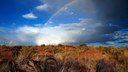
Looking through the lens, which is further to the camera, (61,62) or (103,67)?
(61,62)

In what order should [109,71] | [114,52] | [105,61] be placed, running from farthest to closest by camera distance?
[114,52] → [105,61] → [109,71]

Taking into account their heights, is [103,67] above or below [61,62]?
below

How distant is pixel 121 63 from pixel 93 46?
731cm

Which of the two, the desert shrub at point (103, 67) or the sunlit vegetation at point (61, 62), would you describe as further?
the sunlit vegetation at point (61, 62)

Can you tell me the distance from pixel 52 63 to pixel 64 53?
7.93ft

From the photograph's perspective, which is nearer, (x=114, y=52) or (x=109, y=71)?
(x=109, y=71)

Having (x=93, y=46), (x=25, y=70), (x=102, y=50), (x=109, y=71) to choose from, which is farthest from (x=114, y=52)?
(x=25, y=70)

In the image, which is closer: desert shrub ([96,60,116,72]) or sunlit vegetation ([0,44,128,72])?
desert shrub ([96,60,116,72])

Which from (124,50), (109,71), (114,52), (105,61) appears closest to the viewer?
(109,71)

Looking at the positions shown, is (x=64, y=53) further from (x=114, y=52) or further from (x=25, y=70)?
(x=114, y=52)

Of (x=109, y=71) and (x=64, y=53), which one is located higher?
(x=64, y=53)

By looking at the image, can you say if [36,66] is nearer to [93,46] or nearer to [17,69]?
[17,69]

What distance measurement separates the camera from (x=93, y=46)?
105ft

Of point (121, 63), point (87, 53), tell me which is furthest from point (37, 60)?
point (121, 63)
